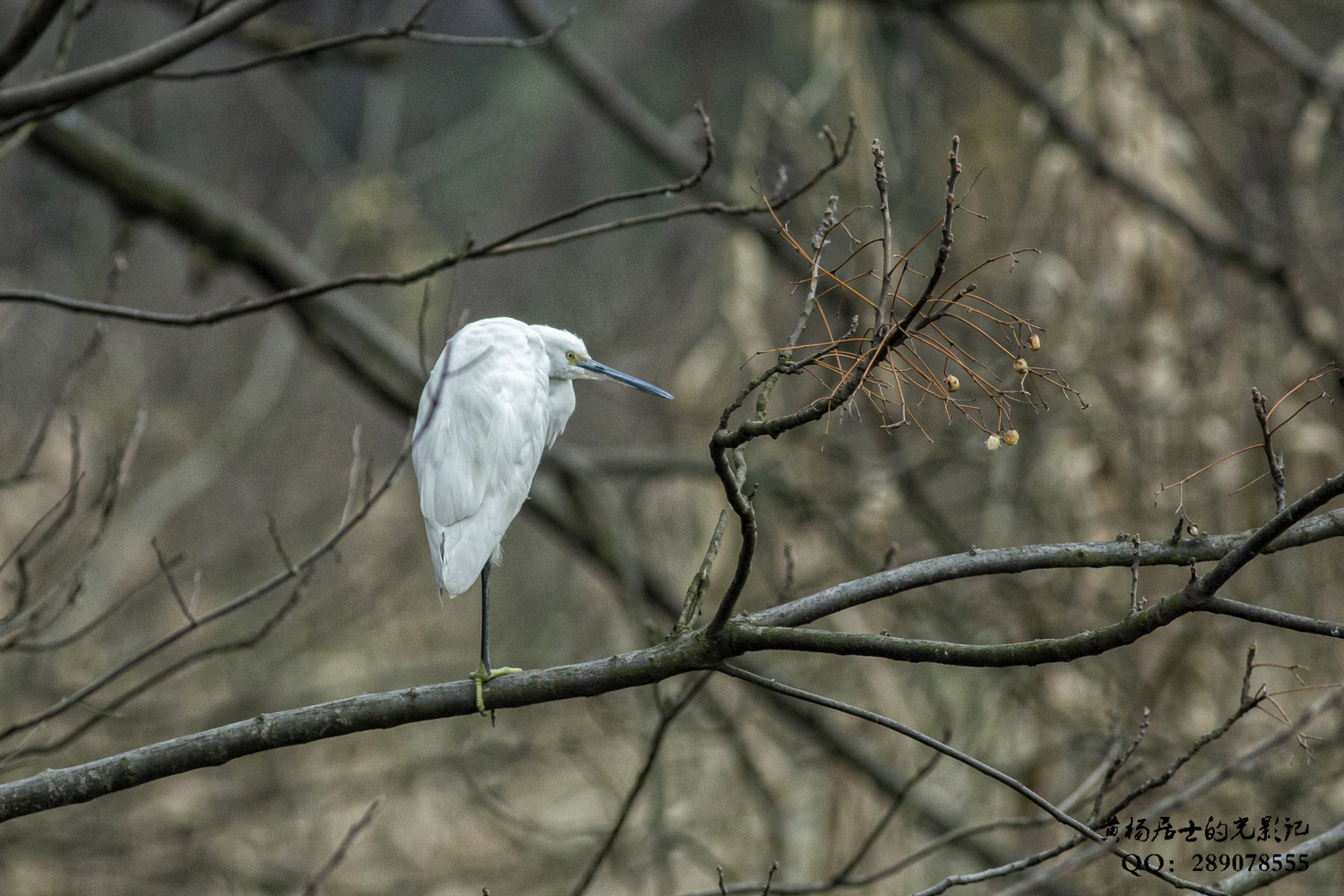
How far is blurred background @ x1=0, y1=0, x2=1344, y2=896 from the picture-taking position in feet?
12.8

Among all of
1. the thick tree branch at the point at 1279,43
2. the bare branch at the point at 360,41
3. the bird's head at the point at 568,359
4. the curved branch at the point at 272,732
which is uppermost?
the thick tree branch at the point at 1279,43

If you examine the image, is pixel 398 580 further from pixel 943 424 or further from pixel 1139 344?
pixel 1139 344

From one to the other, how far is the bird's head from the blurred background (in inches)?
27.8

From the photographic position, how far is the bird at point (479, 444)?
205cm

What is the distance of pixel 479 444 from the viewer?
2.09 m

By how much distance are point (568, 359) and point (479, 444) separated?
12.3 inches

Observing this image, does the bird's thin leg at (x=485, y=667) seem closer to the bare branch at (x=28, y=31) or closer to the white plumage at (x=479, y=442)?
the white plumage at (x=479, y=442)

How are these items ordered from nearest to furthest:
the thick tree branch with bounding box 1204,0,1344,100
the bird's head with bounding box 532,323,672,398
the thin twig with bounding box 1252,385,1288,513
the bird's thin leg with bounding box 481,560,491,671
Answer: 1. the thin twig with bounding box 1252,385,1288,513
2. the bird's thin leg with bounding box 481,560,491,671
3. the bird's head with bounding box 532,323,672,398
4. the thick tree branch with bounding box 1204,0,1344,100

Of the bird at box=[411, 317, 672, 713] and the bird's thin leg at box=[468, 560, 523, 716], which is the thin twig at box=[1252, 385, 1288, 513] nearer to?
the bird at box=[411, 317, 672, 713]

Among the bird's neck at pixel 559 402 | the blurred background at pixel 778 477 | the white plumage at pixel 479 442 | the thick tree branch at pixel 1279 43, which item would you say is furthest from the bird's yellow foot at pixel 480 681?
the thick tree branch at pixel 1279 43

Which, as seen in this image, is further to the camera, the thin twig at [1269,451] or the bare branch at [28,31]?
the bare branch at [28,31]

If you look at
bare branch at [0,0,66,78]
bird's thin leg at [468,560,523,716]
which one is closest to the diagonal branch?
bare branch at [0,0,66,78]

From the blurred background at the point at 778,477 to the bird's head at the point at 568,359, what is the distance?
27.8 inches

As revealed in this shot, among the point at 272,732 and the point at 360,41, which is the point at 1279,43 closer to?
the point at 360,41
